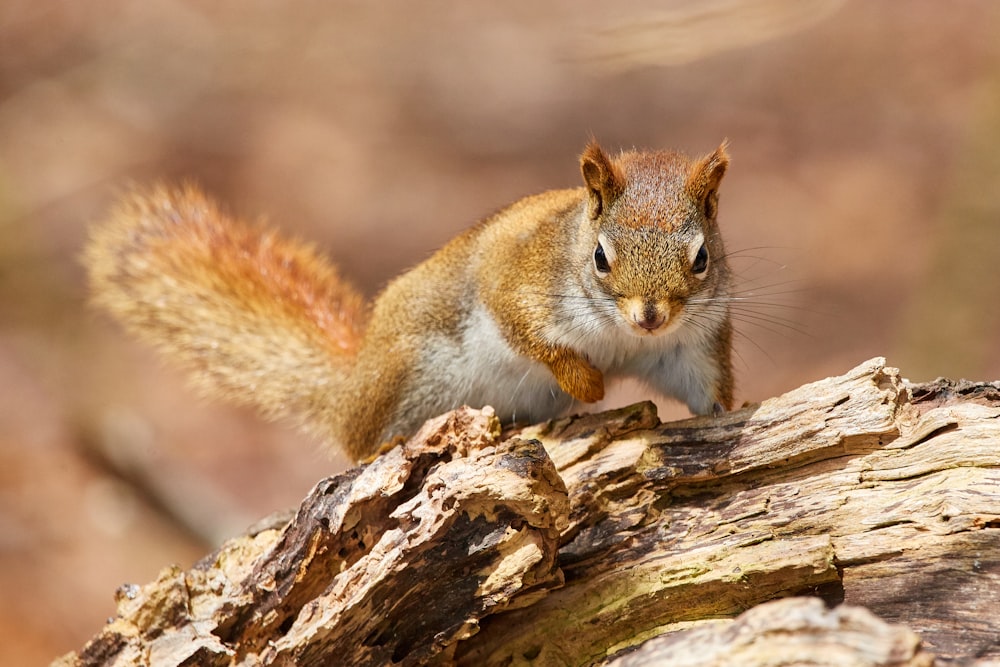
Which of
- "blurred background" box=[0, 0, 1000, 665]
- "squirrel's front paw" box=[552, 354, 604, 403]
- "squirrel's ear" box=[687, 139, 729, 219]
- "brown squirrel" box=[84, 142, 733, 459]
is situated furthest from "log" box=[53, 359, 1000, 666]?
"blurred background" box=[0, 0, 1000, 665]

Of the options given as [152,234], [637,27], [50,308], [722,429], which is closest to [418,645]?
[722,429]

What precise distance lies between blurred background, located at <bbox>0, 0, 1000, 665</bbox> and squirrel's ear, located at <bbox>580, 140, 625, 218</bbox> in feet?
6.03

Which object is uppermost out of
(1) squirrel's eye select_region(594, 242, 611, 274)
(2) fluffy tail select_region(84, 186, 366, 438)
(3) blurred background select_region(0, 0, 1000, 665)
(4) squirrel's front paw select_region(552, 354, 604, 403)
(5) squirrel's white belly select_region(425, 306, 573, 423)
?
(3) blurred background select_region(0, 0, 1000, 665)

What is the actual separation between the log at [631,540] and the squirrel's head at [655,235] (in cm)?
31

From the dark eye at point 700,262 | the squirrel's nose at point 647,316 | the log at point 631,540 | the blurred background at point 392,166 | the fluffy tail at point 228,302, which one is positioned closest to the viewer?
the log at point 631,540

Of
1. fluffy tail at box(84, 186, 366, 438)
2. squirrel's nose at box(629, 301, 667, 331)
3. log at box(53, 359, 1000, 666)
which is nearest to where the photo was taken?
log at box(53, 359, 1000, 666)

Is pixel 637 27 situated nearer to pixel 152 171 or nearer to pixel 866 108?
pixel 866 108

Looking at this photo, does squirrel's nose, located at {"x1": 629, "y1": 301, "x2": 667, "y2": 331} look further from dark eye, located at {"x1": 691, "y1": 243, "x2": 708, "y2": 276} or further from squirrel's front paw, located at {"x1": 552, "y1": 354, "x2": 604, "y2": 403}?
squirrel's front paw, located at {"x1": 552, "y1": 354, "x2": 604, "y2": 403}

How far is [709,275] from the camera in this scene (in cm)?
219

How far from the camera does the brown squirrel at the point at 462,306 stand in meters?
2.13

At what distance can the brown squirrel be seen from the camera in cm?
213

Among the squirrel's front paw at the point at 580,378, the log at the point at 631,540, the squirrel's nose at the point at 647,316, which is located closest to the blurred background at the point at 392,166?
the squirrel's front paw at the point at 580,378

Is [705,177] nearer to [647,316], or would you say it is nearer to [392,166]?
[647,316]

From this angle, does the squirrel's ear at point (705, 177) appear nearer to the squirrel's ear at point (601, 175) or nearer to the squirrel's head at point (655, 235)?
the squirrel's head at point (655, 235)
